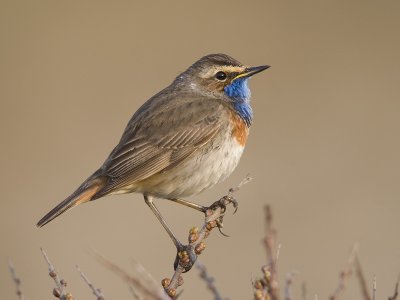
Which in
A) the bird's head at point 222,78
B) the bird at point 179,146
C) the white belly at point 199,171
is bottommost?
the white belly at point 199,171

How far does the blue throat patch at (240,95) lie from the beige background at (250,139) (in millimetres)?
2730

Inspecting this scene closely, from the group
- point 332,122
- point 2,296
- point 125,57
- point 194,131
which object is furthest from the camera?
point 125,57

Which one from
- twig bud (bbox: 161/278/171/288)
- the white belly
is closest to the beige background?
the white belly

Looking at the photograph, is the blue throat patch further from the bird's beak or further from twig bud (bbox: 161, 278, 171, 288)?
twig bud (bbox: 161, 278, 171, 288)

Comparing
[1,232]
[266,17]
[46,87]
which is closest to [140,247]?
[1,232]

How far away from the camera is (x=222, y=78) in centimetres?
793

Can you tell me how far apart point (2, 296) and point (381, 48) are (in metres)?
8.23

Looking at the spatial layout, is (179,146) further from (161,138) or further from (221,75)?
(221,75)

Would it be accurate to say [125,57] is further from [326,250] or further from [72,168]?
[326,250]

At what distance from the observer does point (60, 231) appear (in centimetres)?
1212

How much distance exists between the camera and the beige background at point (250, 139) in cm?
1134

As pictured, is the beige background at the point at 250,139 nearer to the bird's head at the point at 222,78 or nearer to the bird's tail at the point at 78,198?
the bird's head at the point at 222,78

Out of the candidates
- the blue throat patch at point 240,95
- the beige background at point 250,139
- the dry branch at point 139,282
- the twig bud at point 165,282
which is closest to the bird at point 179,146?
the blue throat patch at point 240,95

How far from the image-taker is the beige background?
11.3 m
